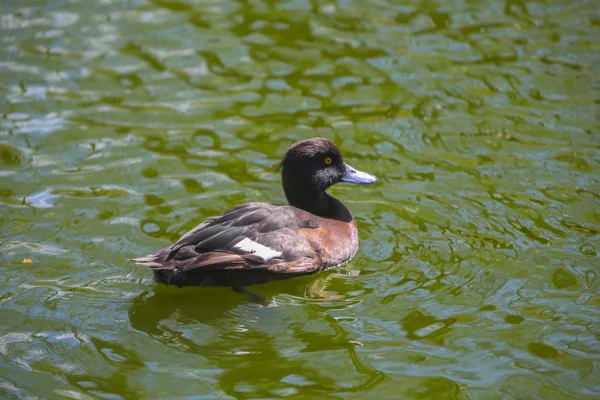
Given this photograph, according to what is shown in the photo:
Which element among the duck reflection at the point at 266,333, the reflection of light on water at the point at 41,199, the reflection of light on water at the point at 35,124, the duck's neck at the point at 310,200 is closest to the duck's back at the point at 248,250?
Answer: the duck reflection at the point at 266,333

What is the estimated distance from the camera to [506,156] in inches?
338

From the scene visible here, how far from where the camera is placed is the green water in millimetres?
5730

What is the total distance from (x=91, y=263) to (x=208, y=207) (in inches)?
53.2

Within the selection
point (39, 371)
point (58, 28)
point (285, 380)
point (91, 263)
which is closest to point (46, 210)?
point (91, 263)

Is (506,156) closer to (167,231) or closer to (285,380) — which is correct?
(167,231)

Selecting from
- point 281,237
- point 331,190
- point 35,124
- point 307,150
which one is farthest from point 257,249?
point 35,124

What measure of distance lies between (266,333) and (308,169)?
188 centimetres

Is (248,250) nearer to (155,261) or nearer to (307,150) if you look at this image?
(155,261)

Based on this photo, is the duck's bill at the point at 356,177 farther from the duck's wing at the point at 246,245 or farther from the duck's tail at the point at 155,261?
the duck's tail at the point at 155,261

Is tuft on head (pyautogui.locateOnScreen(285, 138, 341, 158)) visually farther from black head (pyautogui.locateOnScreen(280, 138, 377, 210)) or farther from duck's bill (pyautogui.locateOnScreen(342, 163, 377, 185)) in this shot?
duck's bill (pyautogui.locateOnScreen(342, 163, 377, 185))

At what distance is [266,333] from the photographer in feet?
20.0

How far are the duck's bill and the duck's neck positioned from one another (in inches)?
10.9

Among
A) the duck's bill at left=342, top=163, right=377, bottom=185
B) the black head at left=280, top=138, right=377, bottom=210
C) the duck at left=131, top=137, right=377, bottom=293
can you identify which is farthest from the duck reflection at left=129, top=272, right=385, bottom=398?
the duck's bill at left=342, top=163, right=377, bottom=185

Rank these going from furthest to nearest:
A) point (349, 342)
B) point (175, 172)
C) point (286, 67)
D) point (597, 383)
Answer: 1. point (286, 67)
2. point (175, 172)
3. point (349, 342)
4. point (597, 383)
